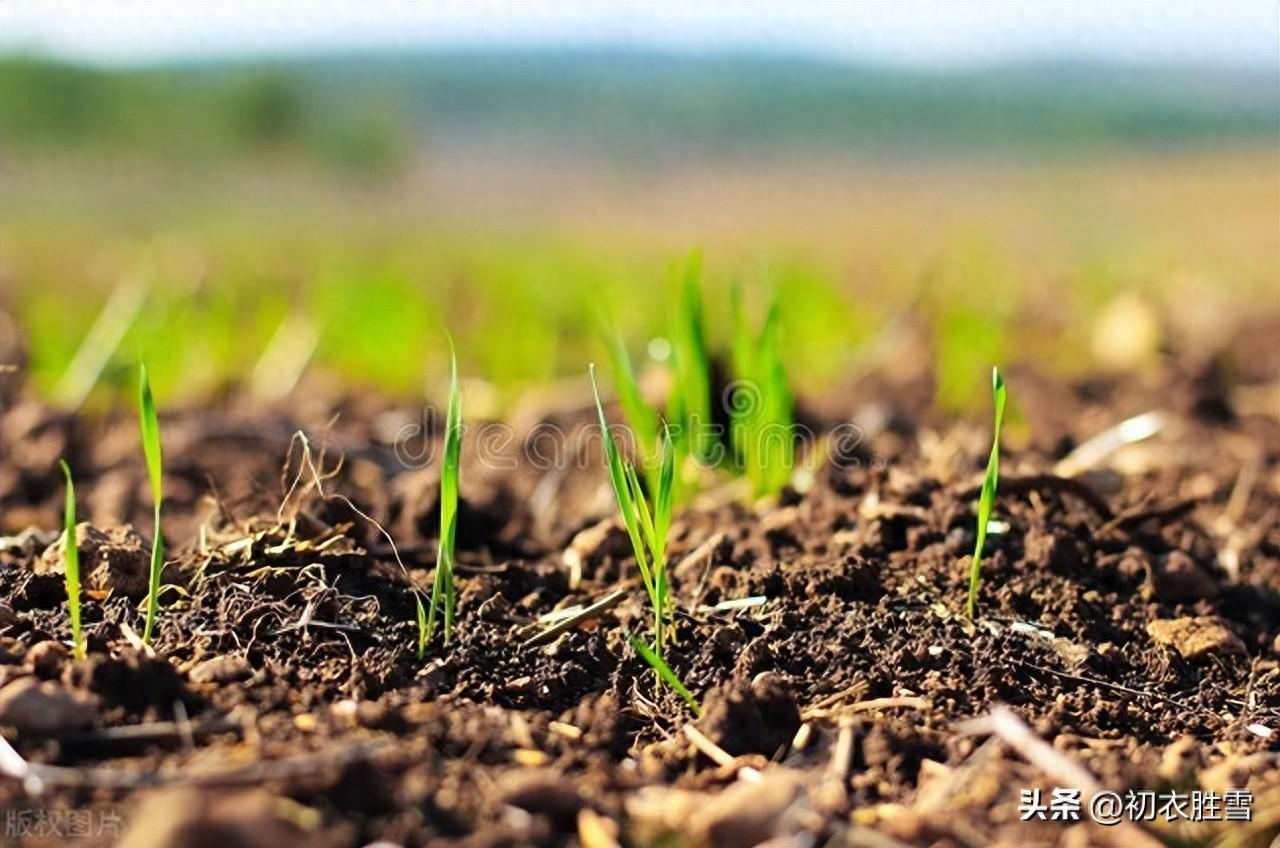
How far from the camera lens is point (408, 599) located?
1.51 meters

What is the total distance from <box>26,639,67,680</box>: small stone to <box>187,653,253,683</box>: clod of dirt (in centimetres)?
12

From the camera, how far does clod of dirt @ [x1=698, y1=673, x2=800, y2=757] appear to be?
125cm

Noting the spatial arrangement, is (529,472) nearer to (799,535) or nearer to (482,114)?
(799,535)

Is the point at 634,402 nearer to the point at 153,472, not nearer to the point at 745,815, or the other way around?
the point at 153,472

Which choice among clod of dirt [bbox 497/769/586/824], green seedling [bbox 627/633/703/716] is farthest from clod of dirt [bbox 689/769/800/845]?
green seedling [bbox 627/633/703/716]

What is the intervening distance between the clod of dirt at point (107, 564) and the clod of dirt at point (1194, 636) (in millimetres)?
1232

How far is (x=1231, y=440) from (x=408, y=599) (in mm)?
2038

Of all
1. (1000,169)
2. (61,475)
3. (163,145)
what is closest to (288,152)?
(163,145)

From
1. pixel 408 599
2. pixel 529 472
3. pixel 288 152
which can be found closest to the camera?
pixel 408 599

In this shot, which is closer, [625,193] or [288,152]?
[625,193]

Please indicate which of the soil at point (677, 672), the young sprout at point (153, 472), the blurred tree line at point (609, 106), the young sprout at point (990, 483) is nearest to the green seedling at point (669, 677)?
the soil at point (677, 672)

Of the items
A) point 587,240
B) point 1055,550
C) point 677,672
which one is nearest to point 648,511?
point 677,672

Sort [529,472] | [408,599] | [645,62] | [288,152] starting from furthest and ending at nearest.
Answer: [645,62]
[288,152]
[529,472]
[408,599]

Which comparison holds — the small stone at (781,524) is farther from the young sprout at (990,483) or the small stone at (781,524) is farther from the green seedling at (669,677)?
the green seedling at (669,677)
